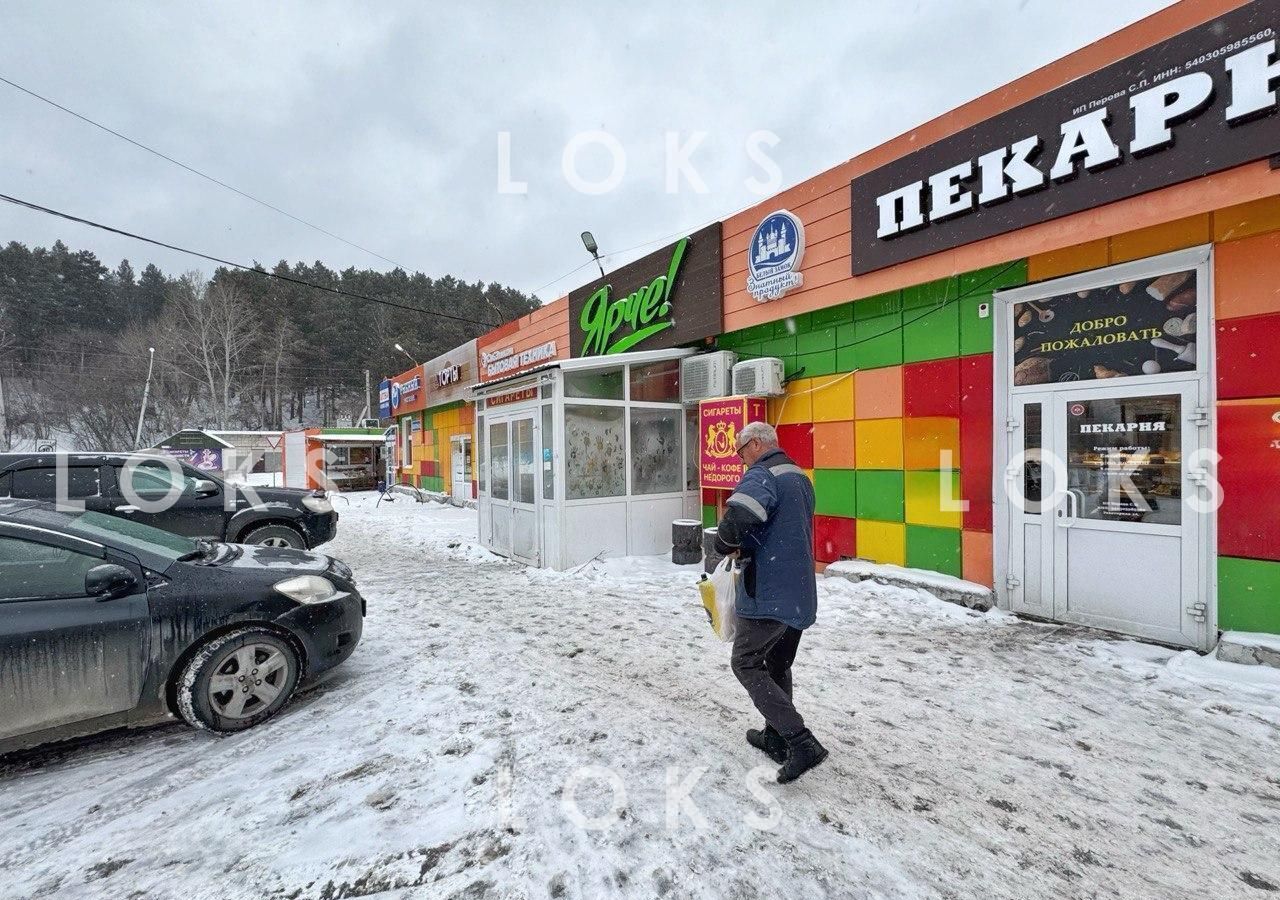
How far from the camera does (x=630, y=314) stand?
32.0 ft

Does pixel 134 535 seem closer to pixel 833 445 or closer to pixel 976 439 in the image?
pixel 833 445

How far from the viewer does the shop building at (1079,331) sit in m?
4.12

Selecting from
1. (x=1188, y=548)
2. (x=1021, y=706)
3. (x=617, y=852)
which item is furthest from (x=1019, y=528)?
(x=617, y=852)

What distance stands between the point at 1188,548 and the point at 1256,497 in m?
0.58

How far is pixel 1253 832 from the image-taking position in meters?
2.38

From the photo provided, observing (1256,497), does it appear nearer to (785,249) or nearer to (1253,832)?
(1253,832)

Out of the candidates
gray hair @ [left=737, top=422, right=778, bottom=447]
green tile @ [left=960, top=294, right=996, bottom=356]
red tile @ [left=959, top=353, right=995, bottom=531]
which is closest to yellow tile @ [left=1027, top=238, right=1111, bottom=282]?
green tile @ [left=960, top=294, right=996, bottom=356]

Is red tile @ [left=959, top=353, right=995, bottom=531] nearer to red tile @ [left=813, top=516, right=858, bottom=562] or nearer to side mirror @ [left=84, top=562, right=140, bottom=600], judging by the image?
red tile @ [left=813, top=516, right=858, bottom=562]

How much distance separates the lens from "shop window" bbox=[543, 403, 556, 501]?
26.2 feet

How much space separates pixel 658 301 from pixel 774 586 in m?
7.20

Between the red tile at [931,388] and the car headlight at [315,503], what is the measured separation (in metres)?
8.07

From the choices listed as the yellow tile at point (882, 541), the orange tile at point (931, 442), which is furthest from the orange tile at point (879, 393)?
the yellow tile at point (882, 541)

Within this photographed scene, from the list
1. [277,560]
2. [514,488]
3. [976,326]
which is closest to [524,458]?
[514,488]

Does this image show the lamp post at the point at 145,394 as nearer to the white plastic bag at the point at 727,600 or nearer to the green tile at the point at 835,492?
the green tile at the point at 835,492
